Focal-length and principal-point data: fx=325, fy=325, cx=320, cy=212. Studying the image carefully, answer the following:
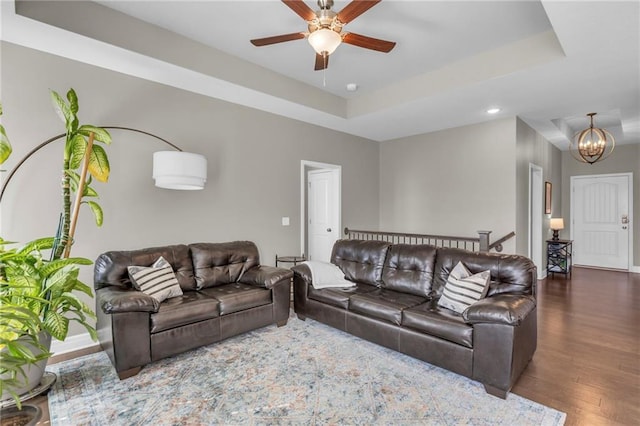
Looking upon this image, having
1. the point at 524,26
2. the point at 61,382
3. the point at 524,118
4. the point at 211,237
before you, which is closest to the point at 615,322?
the point at 524,118

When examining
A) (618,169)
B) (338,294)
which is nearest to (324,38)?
(338,294)

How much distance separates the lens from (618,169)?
6.91m

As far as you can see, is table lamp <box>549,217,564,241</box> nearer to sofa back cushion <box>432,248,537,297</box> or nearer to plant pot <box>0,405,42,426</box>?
sofa back cushion <box>432,248,537,297</box>

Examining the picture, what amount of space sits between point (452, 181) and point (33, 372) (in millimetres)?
5615

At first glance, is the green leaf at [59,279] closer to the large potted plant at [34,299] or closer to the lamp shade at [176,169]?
the large potted plant at [34,299]

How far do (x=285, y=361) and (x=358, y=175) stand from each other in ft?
13.3

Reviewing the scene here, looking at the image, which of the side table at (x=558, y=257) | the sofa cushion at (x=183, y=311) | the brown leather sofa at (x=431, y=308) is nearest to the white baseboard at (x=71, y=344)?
the sofa cushion at (x=183, y=311)

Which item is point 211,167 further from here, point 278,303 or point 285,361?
point 285,361

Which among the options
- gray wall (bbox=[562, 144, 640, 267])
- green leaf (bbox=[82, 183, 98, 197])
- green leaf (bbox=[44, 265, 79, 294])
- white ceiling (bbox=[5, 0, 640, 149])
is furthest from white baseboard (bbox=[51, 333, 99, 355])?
gray wall (bbox=[562, 144, 640, 267])

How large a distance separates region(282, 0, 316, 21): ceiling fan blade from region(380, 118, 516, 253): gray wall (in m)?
3.90

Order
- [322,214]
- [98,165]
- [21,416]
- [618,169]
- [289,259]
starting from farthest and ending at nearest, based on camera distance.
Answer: [618,169]
[322,214]
[289,259]
[98,165]
[21,416]

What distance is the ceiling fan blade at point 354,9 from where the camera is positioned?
2047mm

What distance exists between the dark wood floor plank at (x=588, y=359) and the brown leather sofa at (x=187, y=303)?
92.5 inches

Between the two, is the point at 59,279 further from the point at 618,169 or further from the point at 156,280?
the point at 618,169
